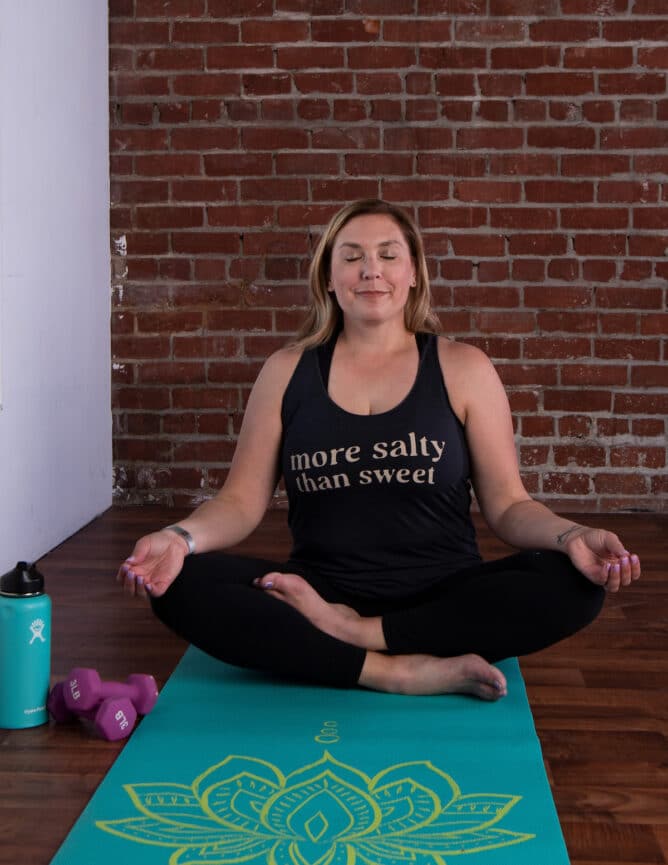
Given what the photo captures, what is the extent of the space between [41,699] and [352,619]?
0.55m

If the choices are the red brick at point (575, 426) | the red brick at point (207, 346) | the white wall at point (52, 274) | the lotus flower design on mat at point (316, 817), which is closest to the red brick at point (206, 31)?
the white wall at point (52, 274)

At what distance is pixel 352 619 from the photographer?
2.02 meters

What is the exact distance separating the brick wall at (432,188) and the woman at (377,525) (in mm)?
1652

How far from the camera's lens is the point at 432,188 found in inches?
153

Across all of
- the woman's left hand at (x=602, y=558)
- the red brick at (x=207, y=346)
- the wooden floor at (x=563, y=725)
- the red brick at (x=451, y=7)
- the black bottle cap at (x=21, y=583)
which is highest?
the red brick at (x=451, y=7)

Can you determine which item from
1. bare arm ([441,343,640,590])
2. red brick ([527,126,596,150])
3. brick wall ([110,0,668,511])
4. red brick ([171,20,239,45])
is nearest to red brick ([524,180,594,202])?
brick wall ([110,0,668,511])

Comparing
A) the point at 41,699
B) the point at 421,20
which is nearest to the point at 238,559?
the point at 41,699

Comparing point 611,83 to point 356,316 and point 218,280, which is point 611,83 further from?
point 356,316

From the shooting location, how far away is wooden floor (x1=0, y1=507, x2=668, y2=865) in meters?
1.50

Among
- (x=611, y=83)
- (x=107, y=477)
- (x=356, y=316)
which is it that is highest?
(x=611, y=83)

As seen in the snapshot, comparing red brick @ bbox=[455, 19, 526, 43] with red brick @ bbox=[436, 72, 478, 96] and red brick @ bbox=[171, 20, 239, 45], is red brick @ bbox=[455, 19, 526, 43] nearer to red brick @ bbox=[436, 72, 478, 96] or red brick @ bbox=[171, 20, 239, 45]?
red brick @ bbox=[436, 72, 478, 96]

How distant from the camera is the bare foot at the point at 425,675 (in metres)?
1.94

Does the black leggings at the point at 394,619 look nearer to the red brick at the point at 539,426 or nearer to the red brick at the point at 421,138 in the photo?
the red brick at the point at 539,426

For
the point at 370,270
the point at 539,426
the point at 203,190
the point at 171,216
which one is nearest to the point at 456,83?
the point at 203,190
